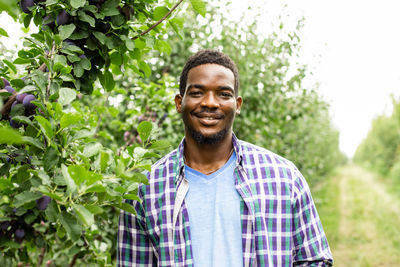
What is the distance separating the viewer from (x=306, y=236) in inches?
61.2

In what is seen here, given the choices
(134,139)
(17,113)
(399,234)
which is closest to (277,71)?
(134,139)

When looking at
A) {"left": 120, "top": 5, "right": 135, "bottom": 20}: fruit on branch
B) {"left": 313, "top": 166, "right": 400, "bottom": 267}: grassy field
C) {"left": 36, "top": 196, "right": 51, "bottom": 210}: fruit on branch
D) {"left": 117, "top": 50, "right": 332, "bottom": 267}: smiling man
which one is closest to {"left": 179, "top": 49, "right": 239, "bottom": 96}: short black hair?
{"left": 117, "top": 50, "right": 332, "bottom": 267}: smiling man

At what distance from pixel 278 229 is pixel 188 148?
1.72ft

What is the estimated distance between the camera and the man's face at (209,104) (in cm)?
160

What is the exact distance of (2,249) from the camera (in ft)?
3.86

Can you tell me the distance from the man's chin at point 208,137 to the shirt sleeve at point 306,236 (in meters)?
0.37

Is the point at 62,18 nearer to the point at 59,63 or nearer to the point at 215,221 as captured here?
the point at 59,63

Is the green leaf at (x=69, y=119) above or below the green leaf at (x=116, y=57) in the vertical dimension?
below

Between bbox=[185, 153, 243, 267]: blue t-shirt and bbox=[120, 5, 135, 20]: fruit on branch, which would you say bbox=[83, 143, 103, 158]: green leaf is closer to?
bbox=[120, 5, 135, 20]: fruit on branch

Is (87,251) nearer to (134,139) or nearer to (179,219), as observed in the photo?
(179,219)

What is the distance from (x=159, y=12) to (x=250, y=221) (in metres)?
0.85

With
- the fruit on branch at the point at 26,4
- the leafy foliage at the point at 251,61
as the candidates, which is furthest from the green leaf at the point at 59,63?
the leafy foliage at the point at 251,61

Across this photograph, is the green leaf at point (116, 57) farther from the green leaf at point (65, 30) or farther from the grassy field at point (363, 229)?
the grassy field at point (363, 229)

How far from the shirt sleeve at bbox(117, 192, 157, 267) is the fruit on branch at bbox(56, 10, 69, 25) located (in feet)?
2.57
